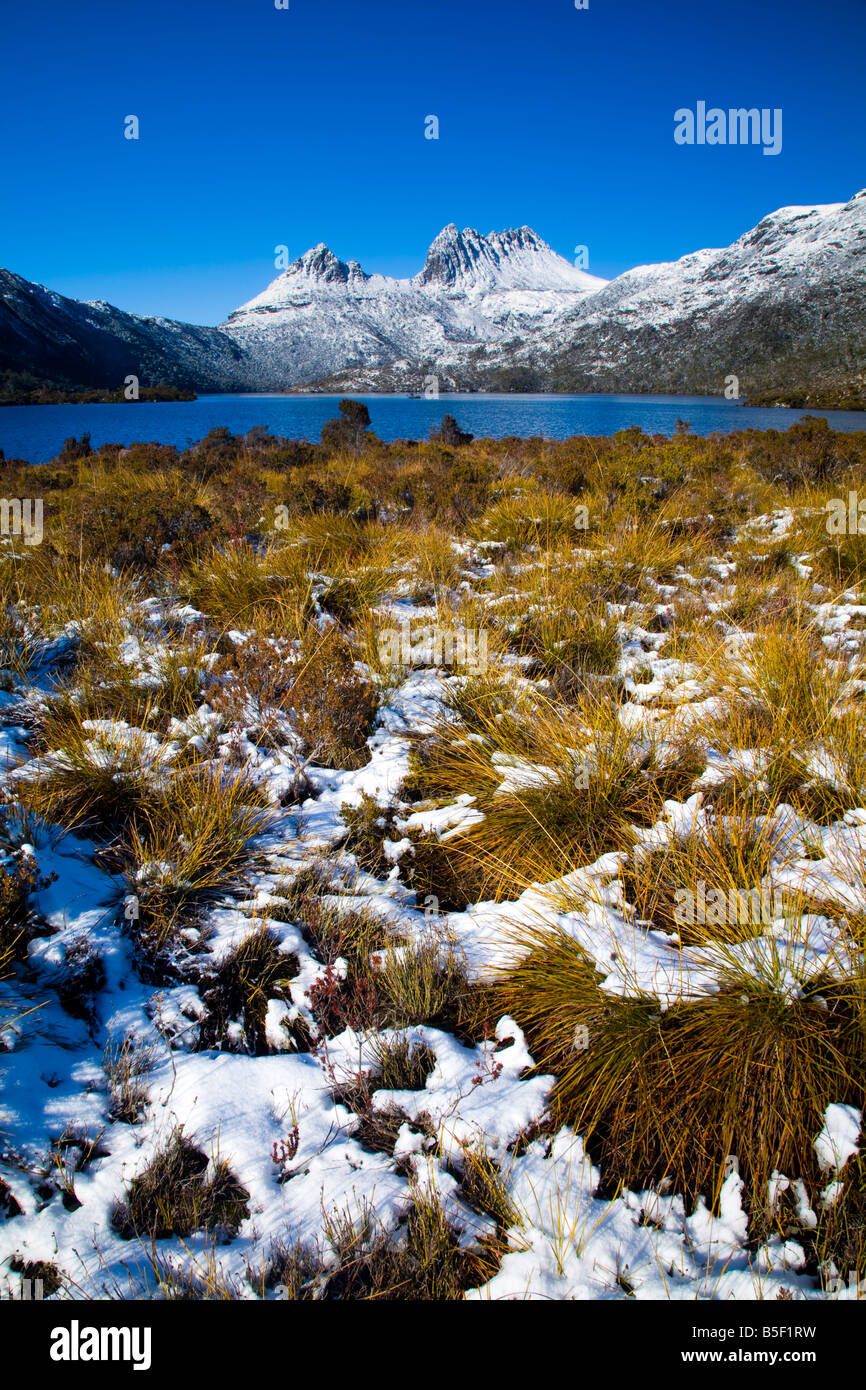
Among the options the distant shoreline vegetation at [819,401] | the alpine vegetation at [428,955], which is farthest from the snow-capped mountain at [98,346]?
the alpine vegetation at [428,955]

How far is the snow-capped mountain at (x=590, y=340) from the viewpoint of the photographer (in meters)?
77.9

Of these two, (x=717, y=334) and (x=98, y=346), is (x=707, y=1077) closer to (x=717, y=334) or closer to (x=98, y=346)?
(x=717, y=334)

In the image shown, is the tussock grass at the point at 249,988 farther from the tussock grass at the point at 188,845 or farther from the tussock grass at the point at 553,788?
the tussock grass at the point at 553,788

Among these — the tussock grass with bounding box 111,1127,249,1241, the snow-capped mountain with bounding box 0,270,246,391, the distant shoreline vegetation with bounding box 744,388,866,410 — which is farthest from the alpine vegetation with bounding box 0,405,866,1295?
the snow-capped mountain with bounding box 0,270,246,391

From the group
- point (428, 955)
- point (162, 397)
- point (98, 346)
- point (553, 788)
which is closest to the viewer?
point (428, 955)

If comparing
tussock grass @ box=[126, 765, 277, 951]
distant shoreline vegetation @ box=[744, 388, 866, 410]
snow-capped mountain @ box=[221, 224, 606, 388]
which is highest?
snow-capped mountain @ box=[221, 224, 606, 388]

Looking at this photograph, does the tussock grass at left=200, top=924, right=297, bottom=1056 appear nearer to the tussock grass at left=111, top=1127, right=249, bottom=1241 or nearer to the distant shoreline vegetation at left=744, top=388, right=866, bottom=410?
the tussock grass at left=111, top=1127, right=249, bottom=1241

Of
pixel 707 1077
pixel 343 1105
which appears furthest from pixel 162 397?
pixel 707 1077

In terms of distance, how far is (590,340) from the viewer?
117375 mm

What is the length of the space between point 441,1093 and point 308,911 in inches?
37.1

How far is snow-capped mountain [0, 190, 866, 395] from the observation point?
77.9 metres

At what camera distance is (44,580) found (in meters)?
5.59

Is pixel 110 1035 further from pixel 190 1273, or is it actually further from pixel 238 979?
pixel 190 1273
